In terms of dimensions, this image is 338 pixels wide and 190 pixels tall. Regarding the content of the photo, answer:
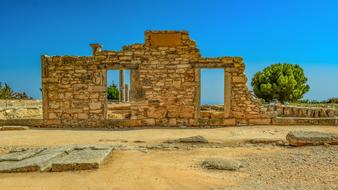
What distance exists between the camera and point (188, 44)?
12414mm

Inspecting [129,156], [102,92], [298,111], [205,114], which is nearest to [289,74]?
[298,111]

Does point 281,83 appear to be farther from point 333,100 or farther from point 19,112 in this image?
point 19,112

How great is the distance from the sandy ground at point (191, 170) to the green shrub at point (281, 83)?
2161 cm

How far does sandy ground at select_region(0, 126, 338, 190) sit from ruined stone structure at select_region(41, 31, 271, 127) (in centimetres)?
341

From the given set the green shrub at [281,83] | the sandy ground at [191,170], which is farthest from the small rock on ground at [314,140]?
the green shrub at [281,83]

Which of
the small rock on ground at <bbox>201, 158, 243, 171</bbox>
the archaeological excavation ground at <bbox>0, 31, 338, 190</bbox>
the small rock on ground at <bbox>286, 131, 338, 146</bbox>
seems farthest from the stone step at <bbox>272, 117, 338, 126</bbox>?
the small rock on ground at <bbox>201, 158, 243, 171</bbox>

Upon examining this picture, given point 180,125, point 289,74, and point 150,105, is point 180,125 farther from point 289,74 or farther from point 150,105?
point 289,74

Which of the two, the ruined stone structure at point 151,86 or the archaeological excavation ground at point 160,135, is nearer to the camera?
the archaeological excavation ground at point 160,135

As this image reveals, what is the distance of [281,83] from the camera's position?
28781 millimetres

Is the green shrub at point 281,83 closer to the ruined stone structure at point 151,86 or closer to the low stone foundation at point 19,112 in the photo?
the ruined stone structure at point 151,86

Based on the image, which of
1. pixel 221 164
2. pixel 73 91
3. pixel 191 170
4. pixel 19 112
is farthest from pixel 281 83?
pixel 191 170

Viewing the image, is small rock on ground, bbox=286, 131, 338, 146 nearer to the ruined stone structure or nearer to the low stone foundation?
the ruined stone structure

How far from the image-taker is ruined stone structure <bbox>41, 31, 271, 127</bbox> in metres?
12.3

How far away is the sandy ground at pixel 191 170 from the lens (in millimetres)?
4898
